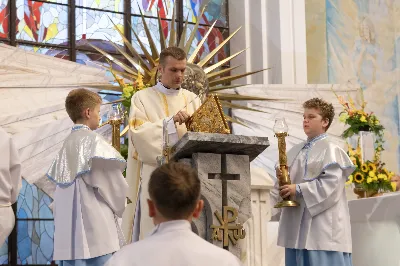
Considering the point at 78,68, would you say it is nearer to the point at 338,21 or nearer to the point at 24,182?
the point at 24,182

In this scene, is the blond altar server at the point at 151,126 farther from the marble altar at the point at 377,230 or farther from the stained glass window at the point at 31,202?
the stained glass window at the point at 31,202

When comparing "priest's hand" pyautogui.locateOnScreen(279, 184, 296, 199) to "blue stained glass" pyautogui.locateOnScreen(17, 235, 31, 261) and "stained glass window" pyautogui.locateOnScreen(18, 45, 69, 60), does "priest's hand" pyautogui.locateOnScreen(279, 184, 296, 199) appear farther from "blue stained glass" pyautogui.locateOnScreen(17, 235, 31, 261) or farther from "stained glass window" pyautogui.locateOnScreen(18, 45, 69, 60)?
"stained glass window" pyautogui.locateOnScreen(18, 45, 69, 60)

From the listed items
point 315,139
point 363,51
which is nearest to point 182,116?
point 315,139

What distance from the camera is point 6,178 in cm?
452

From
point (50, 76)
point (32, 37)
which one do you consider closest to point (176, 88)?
point (50, 76)

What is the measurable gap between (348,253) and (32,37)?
17.2 feet

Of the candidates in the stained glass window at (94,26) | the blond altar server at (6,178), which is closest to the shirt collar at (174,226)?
the blond altar server at (6,178)

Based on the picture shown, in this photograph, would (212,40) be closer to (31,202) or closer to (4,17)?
(4,17)

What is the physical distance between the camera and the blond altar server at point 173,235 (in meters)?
2.37

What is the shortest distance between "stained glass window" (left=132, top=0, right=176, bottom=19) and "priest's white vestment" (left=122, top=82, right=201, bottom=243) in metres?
4.43

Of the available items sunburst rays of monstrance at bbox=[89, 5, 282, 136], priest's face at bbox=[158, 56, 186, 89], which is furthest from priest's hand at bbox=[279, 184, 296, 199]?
sunburst rays of monstrance at bbox=[89, 5, 282, 136]

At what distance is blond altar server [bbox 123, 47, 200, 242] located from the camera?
4914mm

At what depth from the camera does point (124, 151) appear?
7301 mm

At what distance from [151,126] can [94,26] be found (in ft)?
15.3
